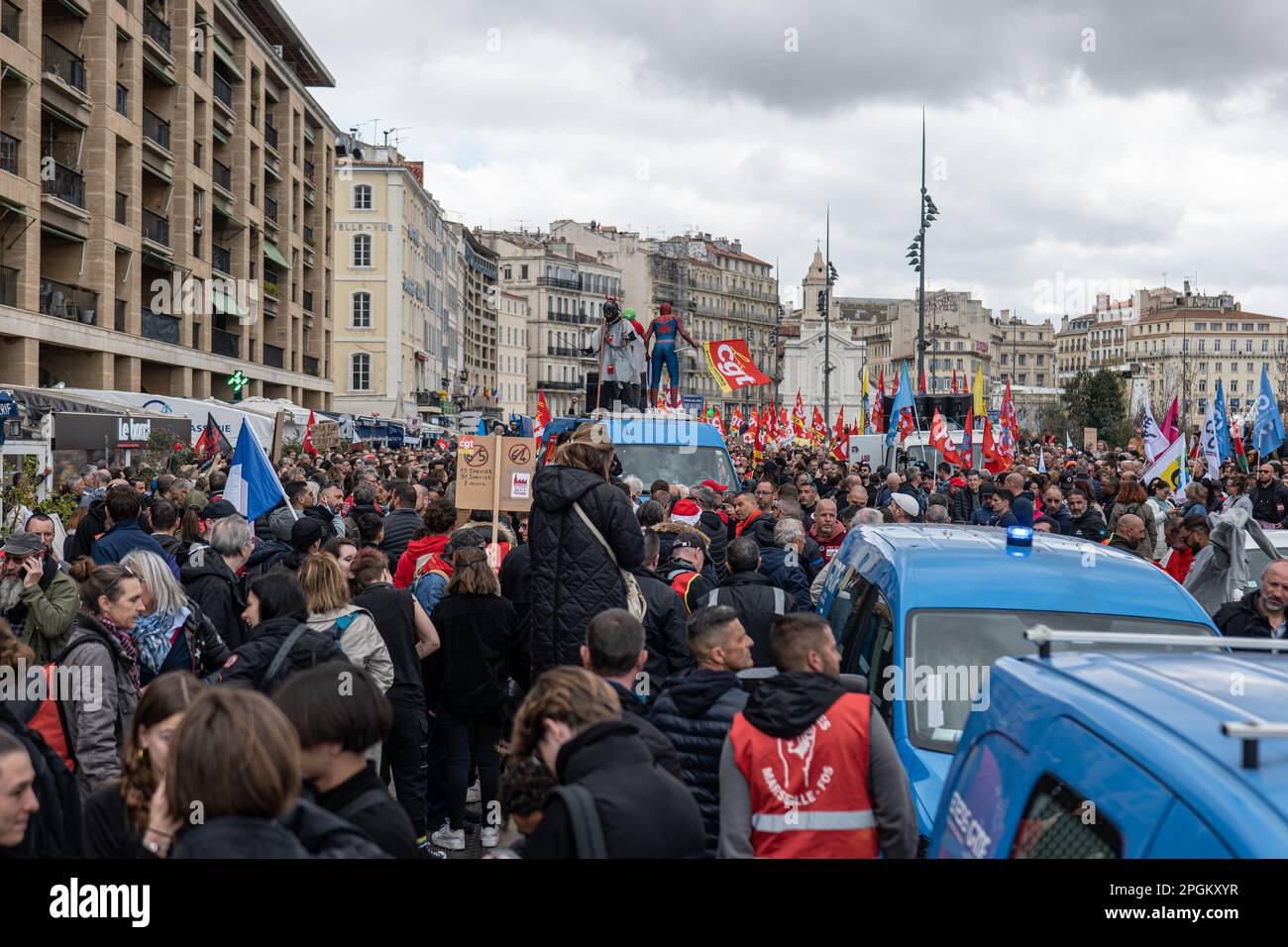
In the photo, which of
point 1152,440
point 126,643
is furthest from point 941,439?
point 126,643

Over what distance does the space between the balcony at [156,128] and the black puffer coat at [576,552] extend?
124 ft

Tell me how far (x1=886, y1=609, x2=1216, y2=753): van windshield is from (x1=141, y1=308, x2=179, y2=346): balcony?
37.7 m

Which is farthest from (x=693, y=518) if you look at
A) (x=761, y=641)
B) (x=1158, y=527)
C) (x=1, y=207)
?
(x=1, y=207)

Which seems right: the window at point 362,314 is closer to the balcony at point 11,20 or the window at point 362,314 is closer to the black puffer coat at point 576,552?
the balcony at point 11,20

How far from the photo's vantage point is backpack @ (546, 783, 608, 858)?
10.1 feet

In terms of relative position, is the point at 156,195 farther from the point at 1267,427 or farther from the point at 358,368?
the point at 1267,427

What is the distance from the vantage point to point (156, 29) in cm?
4016

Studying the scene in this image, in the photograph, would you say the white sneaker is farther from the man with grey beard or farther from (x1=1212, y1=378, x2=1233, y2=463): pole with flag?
(x1=1212, y1=378, x2=1233, y2=463): pole with flag

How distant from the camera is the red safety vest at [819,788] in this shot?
400cm

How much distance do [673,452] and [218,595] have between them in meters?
7.49

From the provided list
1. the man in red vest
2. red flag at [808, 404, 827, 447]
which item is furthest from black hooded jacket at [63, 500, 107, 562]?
red flag at [808, 404, 827, 447]
